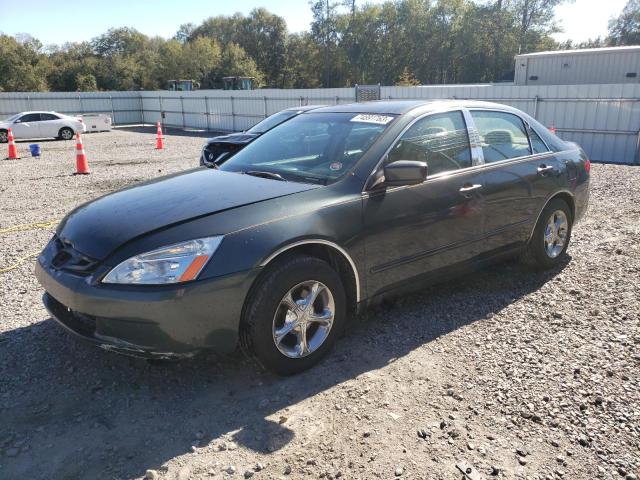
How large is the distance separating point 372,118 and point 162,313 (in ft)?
7.28

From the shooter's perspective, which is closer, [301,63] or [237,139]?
[237,139]

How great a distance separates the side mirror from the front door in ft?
0.51

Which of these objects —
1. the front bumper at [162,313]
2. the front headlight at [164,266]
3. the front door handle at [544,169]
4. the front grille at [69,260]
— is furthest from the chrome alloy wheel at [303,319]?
the front door handle at [544,169]

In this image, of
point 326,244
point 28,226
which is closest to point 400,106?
point 326,244

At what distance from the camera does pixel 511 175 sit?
4.59 meters

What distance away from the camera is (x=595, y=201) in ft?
28.1

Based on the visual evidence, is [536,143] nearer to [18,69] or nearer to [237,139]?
[237,139]

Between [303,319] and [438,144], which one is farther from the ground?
[438,144]

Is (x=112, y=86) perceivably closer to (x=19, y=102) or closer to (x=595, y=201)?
(x=19, y=102)

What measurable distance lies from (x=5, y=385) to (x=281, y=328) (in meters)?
1.73

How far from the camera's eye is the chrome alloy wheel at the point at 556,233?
5184mm

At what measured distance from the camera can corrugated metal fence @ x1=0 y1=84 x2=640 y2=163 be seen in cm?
1391

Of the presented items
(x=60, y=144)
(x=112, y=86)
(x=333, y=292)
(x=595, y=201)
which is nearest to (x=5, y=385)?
(x=333, y=292)

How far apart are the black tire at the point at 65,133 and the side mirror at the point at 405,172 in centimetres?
2288
